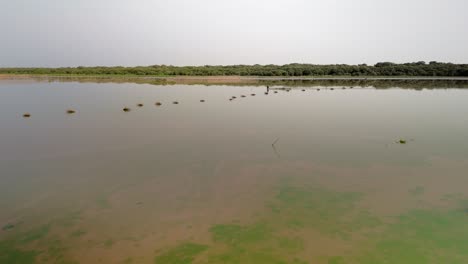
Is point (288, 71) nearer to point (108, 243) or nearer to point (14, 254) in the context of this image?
point (108, 243)

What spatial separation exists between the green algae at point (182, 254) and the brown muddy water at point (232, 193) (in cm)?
2

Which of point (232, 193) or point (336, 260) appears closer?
point (336, 260)

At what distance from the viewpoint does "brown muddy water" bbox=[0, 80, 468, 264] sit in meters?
3.69

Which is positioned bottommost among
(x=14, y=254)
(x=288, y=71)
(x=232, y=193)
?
(x=14, y=254)

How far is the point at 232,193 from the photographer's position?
203 inches

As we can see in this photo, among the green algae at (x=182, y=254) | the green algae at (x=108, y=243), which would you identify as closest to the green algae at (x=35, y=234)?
the green algae at (x=108, y=243)

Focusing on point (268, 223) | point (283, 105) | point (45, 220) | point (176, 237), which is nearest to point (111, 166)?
point (45, 220)

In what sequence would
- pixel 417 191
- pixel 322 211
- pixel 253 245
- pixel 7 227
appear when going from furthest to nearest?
pixel 417 191, pixel 322 211, pixel 7 227, pixel 253 245

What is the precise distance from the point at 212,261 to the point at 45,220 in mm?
2216

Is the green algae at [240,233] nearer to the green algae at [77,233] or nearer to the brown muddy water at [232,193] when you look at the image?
the brown muddy water at [232,193]

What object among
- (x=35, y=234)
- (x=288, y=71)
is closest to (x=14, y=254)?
(x=35, y=234)

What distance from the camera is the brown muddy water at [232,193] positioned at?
12.1 feet

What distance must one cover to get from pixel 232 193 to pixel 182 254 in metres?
1.70

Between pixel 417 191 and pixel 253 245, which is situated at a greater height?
pixel 417 191
